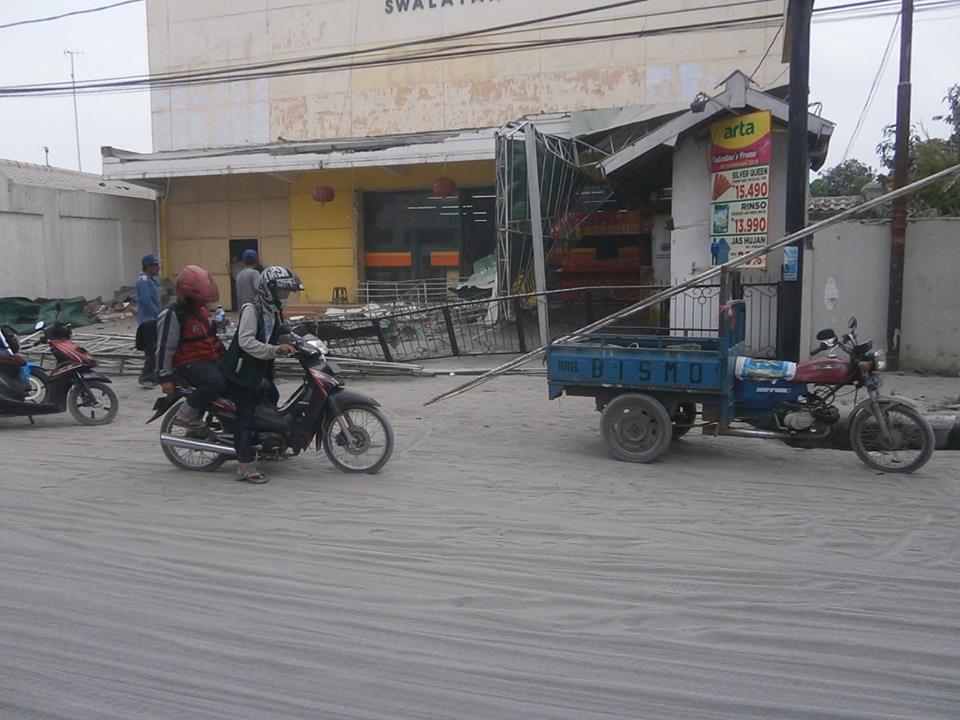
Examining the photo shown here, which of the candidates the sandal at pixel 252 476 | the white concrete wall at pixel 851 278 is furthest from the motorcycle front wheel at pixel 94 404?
the white concrete wall at pixel 851 278

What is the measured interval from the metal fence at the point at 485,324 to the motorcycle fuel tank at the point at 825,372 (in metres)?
5.79

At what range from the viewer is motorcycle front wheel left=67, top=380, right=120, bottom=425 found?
386 inches

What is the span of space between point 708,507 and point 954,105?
2165cm

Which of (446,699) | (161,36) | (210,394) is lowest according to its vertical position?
(446,699)

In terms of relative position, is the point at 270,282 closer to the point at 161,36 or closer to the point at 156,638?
the point at 156,638

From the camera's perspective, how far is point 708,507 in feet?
20.6

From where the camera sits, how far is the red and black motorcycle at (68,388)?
969 cm

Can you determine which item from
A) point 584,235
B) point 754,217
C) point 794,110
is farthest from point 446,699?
point 584,235

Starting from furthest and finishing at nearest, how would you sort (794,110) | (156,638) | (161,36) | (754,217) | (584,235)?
1. (161,36)
2. (584,235)
3. (754,217)
4. (794,110)
5. (156,638)

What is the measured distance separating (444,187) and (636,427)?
14.4m

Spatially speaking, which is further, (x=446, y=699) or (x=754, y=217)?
(x=754, y=217)

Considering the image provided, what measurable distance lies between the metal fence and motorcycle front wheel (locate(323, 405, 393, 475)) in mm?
6052

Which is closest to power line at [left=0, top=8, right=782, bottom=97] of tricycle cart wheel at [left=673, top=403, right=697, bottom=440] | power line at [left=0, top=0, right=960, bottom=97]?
power line at [left=0, top=0, right=960, bottom=97]

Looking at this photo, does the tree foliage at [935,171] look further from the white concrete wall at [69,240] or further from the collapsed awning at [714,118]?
the white concrete wall at [69,240]
